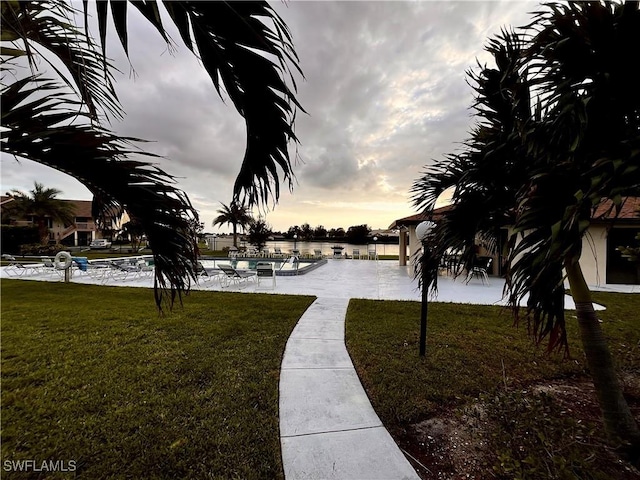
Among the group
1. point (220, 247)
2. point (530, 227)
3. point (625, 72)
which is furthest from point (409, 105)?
point (220, 247)

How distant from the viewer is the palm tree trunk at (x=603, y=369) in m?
2.28

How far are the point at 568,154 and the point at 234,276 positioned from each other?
33.8ft

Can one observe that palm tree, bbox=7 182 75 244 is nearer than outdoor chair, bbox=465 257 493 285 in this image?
No

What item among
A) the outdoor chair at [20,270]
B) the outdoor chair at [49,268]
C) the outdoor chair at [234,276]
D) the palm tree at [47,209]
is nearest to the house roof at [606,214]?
the outdoor chair at [234,276]

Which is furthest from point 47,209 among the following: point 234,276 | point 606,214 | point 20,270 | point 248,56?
point 606,214

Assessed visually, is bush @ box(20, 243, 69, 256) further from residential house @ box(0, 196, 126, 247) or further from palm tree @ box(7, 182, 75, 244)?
residential house @ box(0, 196, 126, 247)

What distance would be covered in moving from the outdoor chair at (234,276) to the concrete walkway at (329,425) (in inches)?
245

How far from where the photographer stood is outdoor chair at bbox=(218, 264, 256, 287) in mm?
10148

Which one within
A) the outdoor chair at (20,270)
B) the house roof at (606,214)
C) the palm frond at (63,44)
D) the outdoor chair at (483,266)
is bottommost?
the outdoor chair at (20,270)

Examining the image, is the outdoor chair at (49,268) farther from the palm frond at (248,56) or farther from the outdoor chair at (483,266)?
the outdoor chair at (483,266)

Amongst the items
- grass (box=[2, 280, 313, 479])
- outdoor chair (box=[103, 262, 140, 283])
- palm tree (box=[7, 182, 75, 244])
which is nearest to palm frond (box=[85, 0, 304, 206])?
grass (box=[2, 280, 313, 479])

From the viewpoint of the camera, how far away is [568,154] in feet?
6.54

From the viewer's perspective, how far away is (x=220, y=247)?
33.3m

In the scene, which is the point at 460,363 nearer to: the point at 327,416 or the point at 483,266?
the point at 327,416
